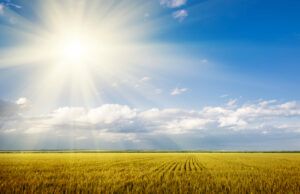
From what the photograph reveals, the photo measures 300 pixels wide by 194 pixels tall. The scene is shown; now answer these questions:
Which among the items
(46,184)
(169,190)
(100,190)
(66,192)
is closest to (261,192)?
(169,190)

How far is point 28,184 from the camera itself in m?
11.1

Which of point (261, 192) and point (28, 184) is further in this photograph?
point (28, 184)

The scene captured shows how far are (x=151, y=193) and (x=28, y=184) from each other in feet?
17.6

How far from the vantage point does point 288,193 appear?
9508mm

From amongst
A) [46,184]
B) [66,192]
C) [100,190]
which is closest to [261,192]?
[100,190]

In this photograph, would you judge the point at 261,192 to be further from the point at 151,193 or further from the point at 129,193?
the point at 129,193

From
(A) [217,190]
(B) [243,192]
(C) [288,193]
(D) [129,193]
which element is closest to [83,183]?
(D) [129,193]

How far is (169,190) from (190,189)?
843mm

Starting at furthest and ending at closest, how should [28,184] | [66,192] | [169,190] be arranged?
[28,184] → [169,190] → [66,192]

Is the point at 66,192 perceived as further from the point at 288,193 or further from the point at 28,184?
the point at 288,193

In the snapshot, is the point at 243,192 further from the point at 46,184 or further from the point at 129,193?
the point at 46,184

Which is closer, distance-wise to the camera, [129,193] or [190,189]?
[129,193]

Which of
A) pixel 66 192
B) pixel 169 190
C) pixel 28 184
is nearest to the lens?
pixel 66 192

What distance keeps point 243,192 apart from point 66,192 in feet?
20.1
